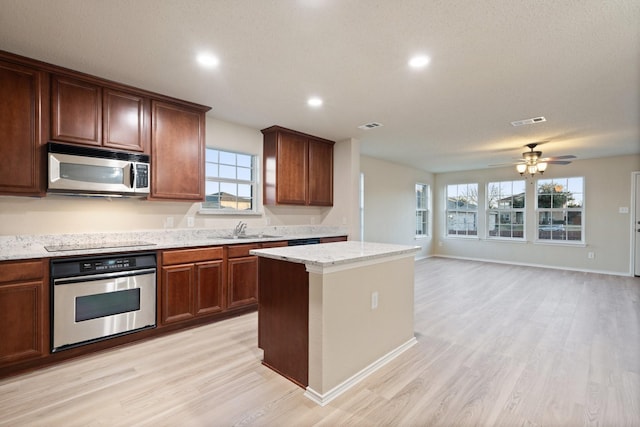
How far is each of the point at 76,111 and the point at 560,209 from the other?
334 inches

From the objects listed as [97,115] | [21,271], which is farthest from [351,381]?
[97,115]

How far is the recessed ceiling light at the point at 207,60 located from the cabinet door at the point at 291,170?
6.02ft

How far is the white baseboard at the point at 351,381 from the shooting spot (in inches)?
77.0

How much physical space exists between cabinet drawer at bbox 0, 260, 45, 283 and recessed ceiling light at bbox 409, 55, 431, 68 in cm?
326

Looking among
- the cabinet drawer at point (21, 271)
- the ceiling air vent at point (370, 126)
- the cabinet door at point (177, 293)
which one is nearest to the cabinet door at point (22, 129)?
the cabinet drawer at point (21, 271)

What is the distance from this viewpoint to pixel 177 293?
3.07 metres

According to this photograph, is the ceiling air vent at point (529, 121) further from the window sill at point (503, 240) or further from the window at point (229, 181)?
the window sill at point (503, 240)

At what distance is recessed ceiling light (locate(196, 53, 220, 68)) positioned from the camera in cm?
243

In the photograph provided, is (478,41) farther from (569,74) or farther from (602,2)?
(569,74)

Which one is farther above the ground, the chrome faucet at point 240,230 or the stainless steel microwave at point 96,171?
the stainless steel microwave at point 96,171

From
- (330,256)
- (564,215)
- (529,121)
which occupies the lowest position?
(330,256)

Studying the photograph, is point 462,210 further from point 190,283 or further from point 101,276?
point 101,276

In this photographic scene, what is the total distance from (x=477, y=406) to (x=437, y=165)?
625 centimetres

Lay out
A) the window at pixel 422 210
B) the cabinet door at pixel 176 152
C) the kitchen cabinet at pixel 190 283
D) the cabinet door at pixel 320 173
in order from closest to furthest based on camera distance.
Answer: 1. the kitchen cabinet at pixel 190 283
2. the cabinet door at pixel 176 152
3. the cabinet door at pixel 320 173
4. the window at pixel 422 210
